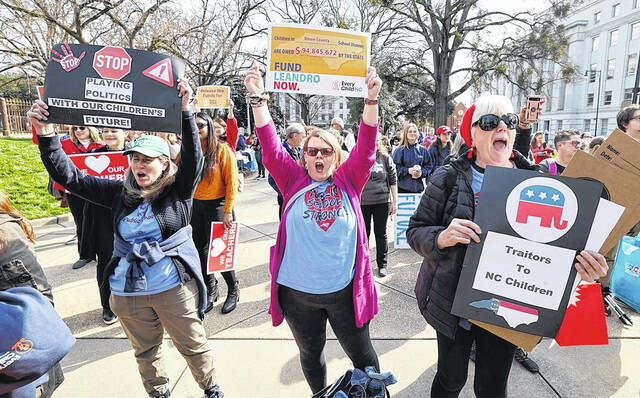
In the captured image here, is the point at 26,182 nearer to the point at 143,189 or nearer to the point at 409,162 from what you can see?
the point at 143,189

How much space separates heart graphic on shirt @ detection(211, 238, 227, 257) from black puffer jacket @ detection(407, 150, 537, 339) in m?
2.28

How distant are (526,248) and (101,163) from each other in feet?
12.9

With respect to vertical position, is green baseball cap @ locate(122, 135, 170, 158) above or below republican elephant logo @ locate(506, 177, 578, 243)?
above

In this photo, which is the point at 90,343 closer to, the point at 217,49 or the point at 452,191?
the point at 452,191

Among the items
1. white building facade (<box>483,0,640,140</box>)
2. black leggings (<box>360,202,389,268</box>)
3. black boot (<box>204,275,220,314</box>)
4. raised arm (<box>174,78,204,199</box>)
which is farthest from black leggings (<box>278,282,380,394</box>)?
white building facade (<box>483,0,640,140</box>)

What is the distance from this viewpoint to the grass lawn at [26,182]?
→ 303 inches

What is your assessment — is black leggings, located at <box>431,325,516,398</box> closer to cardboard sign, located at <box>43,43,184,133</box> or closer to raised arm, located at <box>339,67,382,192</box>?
raised arm, located at <box>339,67,382,192</box>

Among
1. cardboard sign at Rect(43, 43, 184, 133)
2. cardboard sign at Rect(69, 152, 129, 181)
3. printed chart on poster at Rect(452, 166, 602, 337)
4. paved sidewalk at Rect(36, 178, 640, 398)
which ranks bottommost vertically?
paved sidewalk at Rect(36, 178, 640, 398)

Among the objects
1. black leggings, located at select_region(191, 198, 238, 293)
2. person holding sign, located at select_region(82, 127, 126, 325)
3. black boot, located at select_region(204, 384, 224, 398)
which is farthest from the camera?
black leggings, located at select_region(191, 198, 238, 293)

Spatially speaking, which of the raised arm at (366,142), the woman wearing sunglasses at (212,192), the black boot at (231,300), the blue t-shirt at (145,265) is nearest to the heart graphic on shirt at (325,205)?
the raised arm at (366,142)

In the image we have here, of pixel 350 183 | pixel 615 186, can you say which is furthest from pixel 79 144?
pixel 615 186

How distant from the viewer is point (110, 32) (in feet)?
47.5

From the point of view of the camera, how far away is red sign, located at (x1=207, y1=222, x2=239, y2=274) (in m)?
3.55

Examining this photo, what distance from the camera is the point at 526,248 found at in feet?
5.11
